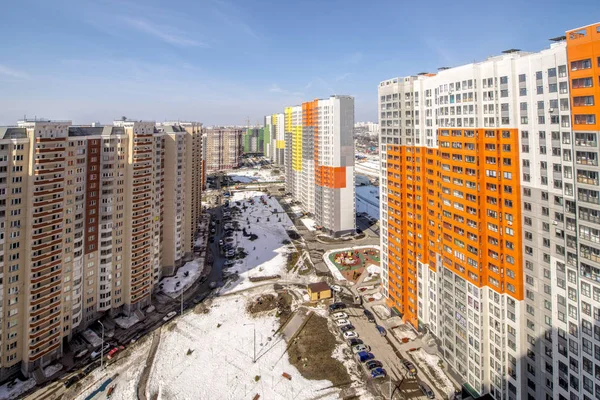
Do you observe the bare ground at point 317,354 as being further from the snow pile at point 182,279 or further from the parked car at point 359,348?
the snow pile at point 182,279

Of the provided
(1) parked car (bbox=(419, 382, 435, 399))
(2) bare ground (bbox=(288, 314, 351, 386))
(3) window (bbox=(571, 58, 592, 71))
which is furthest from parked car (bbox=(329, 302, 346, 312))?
(3) window (bbox=(571, 58, 592, 71))

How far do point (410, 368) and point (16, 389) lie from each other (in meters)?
47.1

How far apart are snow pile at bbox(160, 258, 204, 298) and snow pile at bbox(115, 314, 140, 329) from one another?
27.8 ft

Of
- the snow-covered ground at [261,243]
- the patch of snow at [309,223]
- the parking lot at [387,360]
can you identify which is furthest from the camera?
→ the patch of snow at [309,223]

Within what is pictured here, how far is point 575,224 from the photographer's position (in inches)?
1102

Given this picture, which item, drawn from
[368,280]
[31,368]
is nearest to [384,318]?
[368,280]

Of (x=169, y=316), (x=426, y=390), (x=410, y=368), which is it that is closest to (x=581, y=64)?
(x=426, y=390)

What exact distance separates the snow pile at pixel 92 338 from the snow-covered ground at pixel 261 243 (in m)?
21.3

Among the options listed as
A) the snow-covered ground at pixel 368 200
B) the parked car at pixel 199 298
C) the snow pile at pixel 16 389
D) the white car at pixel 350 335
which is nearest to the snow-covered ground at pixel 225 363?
the parked car at pixel 199 298

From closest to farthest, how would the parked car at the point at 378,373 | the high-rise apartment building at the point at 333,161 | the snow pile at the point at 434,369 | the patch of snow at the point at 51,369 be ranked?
the snow pile at the point at 434,369 → the parked car at the point at 378,373 → the patch of snow at the point at 51,369 → the high-rise apartment building at the point at 333,161

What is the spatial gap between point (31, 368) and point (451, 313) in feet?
170

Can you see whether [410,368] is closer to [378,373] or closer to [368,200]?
[378,373]

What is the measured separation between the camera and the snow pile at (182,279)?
6550 cm

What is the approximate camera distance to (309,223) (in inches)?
4385
